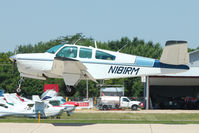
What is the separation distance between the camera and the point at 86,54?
51.3 feet

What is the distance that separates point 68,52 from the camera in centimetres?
1546

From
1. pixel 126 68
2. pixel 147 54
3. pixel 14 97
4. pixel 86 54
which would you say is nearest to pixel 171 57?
pixel 126 68

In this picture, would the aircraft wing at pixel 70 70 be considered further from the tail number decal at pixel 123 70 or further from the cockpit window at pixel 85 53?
the tail number decal at pixel 123 70

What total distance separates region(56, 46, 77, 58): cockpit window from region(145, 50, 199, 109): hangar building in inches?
935

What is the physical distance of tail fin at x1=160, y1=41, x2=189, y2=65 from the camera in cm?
1503

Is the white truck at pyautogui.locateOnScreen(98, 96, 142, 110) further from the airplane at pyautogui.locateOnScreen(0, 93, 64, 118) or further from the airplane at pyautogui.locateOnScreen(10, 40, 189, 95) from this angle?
the airplane at pyautogui.locateOnScreen(10, 40, 189, 95)

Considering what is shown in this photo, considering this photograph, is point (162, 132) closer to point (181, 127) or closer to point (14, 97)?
point (181, 127)

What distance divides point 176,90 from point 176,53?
3996cm

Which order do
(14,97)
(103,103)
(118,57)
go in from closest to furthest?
1. (118,57)
2. (14,97)
3. (103,103)

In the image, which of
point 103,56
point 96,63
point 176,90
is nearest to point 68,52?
point 96,63

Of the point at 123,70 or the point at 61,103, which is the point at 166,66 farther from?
the point at 61,103

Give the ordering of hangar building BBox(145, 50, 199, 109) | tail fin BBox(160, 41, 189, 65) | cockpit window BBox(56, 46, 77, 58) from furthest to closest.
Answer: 1. hangar building BBox(145, 50, 199, 109)
2. cockpit window BBox(56, 46, 77, 58)
3. tail fin BBox(160, 41, 189, 65)

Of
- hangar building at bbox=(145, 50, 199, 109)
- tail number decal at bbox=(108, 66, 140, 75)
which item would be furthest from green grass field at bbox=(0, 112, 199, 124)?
hangar building at bbox=(145, 50, 199, 109)

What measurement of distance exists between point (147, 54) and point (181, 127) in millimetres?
46942
